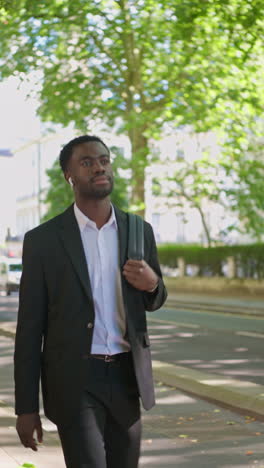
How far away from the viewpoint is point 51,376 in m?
3.81

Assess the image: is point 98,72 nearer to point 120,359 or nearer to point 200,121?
point 200,121

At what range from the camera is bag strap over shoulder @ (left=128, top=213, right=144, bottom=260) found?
3795 millimetres

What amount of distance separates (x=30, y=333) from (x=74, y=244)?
0.37 metres

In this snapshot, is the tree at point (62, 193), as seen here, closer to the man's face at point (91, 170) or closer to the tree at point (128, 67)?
the tree at point (128, 67)

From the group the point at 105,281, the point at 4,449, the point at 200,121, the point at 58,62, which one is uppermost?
the point at 58,62

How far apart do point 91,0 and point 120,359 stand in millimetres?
29093

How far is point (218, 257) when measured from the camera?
40.7 meters

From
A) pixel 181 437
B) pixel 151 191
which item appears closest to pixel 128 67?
pixel 181 437

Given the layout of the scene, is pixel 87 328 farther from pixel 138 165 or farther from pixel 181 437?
pixel 138 165

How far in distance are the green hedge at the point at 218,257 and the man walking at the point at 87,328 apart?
33188mm

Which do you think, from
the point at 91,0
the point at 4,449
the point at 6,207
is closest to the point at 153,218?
the point at 6,207

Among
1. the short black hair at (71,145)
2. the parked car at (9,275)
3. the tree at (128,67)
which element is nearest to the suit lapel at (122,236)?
the short black hair at (71,145)

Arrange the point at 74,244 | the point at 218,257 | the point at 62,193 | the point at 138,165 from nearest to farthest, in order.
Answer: the point at 74,244 → the point at 138,165 → the point at 218,257 → the point at 62,193

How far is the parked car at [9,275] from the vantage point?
48.4 metres
